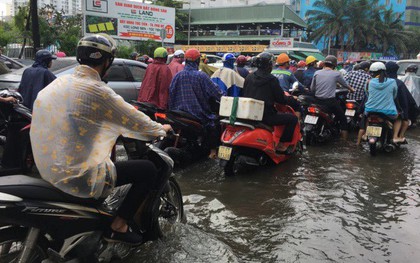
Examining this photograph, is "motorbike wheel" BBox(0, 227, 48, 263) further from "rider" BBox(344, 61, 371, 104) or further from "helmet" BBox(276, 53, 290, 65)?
"rider" BBox(344, 61, 371, 104)

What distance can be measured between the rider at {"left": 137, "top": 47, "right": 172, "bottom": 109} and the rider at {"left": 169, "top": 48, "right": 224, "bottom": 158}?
0.63 m

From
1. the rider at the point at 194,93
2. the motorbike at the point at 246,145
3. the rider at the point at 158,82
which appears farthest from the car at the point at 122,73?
the motorbike at the point at 246,145

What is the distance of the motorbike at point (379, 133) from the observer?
671 centimetres

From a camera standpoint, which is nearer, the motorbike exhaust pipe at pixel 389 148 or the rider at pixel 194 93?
the rider at pixel 194 93

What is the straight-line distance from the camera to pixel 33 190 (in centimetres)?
237

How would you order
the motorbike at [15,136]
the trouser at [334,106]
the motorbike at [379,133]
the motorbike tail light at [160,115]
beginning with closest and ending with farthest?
the motorbike at [15,136], the motorbike tail light at [160,115], the motorbike at [379,133], the trouser at [334,106]

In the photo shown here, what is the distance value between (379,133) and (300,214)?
10.4ft

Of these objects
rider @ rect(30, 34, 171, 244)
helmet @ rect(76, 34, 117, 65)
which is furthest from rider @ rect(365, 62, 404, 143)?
helmet @ rect(76, 34, 117, 65)

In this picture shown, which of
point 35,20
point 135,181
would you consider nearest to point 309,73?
point 135,181

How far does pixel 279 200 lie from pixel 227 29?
53.0 metres

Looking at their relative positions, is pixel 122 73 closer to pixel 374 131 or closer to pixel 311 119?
pixel 311 119

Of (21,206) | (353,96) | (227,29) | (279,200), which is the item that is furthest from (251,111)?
(227,29)

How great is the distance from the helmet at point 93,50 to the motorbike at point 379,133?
5345 mm

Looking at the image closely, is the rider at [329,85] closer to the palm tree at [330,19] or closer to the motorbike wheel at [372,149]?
the motorbike wheel at [372,149]
